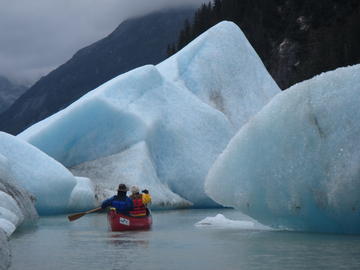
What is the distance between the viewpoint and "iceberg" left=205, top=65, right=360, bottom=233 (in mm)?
8352

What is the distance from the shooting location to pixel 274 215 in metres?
9.51

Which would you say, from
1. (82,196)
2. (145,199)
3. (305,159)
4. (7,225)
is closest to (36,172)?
(82,196)

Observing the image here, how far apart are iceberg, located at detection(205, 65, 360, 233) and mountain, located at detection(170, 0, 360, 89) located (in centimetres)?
2343

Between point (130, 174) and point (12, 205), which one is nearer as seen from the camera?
point (12, 205)

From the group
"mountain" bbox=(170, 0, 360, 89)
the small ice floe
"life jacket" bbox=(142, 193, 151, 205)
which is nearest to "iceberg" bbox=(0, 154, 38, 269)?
"life jacket" bbox=(142, 193, 151, 205)

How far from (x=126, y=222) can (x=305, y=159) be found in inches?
150

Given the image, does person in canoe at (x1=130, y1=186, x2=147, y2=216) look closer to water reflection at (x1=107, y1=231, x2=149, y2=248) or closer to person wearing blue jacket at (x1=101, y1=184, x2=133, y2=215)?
person wearing blue jacket at (x1=101, y1=184, x2=133, y2=215)

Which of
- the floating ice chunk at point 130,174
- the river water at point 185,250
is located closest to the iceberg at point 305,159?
the river water at point 185,250

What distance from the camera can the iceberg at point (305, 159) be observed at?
329 inches

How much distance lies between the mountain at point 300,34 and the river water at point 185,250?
77.9ft

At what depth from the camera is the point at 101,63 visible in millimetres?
149625

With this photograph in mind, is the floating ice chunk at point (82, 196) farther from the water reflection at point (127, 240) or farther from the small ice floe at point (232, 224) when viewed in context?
the water reflection at point (127, 240)

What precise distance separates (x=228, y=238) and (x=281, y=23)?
32997mm

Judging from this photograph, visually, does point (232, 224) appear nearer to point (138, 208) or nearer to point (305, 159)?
point (138, 208)
